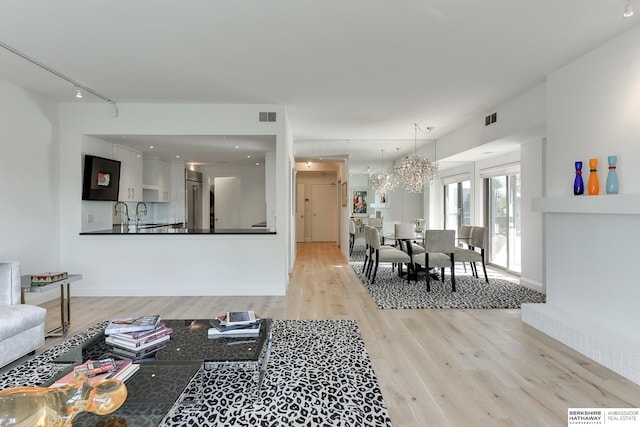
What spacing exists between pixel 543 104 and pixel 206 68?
372cm

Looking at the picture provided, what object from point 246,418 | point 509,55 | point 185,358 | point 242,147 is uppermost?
point 509,55

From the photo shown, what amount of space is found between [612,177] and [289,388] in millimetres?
3029

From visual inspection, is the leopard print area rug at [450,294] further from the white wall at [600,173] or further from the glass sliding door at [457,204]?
the glass sliding door at [457,204]

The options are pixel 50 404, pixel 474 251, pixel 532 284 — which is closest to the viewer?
pixel 50 404

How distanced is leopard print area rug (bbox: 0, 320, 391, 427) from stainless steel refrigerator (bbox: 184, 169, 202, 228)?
4.71 m

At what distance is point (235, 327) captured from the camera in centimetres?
240

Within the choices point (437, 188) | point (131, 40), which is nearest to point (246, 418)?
point (131, 40)

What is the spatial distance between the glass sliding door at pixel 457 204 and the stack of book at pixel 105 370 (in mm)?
7023

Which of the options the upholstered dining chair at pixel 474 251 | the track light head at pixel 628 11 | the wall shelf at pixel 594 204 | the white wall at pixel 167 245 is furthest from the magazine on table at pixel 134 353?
the upholstered dining chair at pixel 474 251

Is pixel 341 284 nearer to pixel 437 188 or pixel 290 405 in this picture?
pixel 290 405

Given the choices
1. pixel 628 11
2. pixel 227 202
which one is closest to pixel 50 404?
pixel 628 11

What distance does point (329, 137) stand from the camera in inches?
270

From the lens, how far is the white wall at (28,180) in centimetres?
386

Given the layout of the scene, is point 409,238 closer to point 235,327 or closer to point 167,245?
point 167,245
